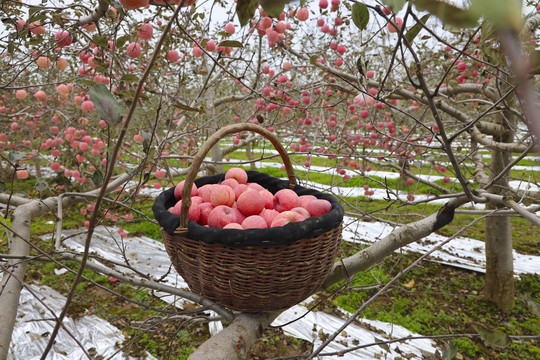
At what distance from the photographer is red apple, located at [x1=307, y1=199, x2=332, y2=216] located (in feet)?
3.76

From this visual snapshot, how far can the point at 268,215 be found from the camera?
3.91ft

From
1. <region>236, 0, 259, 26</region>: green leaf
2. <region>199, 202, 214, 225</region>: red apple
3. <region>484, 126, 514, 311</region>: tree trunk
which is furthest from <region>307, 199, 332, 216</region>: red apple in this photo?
<region>484, 126, 514, 311</region>: tree trunk

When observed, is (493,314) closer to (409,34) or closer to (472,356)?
(472,356)

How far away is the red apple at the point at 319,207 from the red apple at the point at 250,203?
0.19m

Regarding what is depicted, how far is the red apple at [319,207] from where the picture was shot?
1146mm

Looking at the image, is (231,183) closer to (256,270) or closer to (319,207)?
(319,207)

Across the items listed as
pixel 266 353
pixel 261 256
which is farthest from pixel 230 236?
pixel 266 353

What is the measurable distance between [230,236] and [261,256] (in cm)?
11

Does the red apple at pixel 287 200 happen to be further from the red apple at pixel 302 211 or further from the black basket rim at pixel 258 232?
the black basket rim at pixel 258 232

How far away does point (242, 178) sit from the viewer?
57.0 inches

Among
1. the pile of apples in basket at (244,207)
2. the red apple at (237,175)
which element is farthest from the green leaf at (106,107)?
the red apple at (237,175)

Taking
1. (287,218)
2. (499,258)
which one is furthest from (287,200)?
(499,258)

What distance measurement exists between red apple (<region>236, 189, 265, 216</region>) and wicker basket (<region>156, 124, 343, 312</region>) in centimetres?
27

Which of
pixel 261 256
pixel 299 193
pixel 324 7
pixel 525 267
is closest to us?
pixel 261 256
